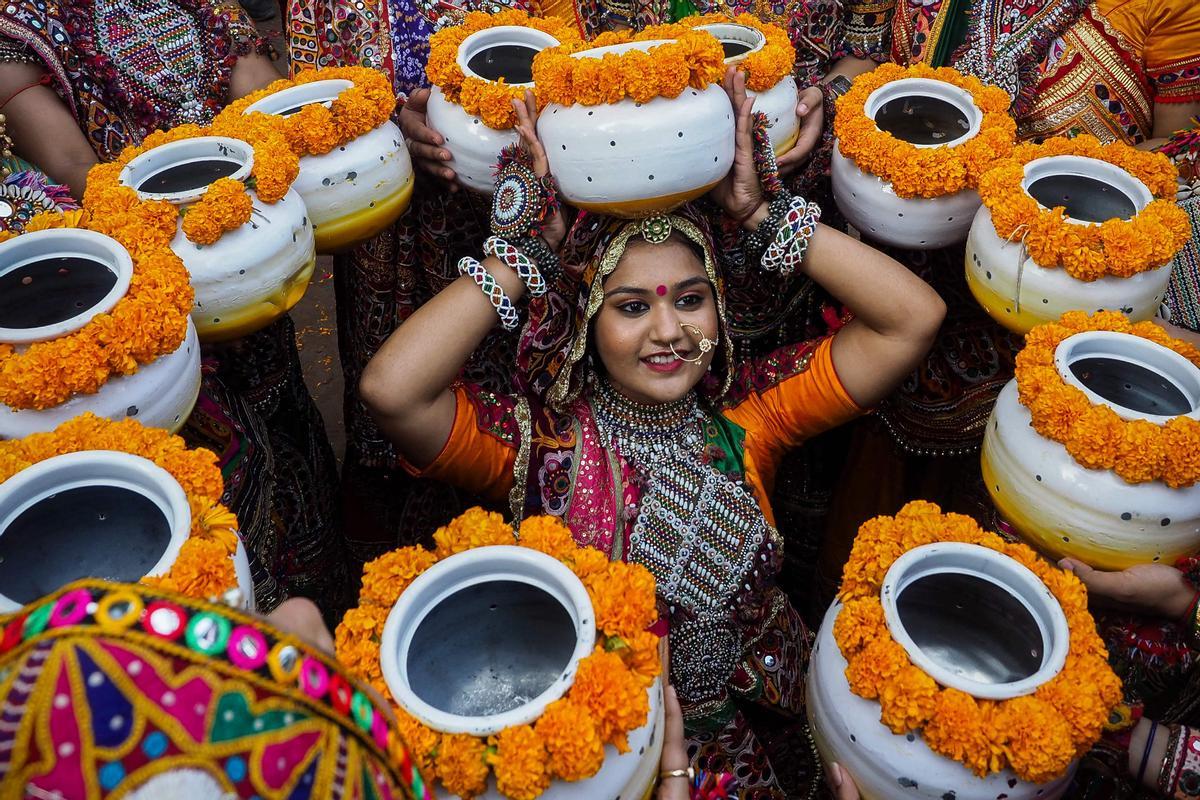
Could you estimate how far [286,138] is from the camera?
1949 millimetres

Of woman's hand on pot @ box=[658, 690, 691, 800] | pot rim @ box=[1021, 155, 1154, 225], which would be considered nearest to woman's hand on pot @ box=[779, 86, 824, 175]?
pot rim @ box=[1021, 155, 1154, 225]

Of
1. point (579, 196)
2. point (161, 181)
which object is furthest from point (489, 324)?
point (161, 181)

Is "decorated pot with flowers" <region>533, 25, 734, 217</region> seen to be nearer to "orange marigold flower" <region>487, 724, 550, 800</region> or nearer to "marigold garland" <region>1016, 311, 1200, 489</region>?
"marigold garland" <region>1016, 311, 1200, 489</region>

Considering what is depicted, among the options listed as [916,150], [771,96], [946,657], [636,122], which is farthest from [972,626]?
[771,96]

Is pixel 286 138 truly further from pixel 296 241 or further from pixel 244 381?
pixel 244 381

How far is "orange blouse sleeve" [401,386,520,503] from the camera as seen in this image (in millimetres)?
2016

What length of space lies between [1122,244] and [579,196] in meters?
1.01

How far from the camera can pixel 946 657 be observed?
169 centimetres

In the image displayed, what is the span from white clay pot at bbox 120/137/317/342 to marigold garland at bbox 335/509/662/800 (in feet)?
2.17

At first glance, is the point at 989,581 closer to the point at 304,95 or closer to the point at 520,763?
the point at 520,763

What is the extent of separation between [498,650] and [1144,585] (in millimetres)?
1114

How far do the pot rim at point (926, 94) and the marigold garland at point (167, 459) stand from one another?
156 centimetres

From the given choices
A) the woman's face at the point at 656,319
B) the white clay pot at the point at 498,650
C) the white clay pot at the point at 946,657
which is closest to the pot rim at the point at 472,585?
the white clay pot at the point at 498,650

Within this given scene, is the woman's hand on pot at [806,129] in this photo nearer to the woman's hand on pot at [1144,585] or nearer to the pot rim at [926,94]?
the pot rim at [926,94]
